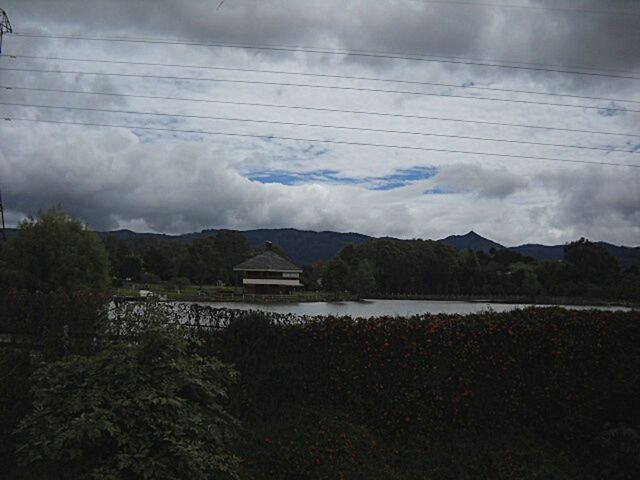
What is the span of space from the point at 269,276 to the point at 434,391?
20.5 meters

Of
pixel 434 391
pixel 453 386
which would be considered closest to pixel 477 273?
pixel 453 386

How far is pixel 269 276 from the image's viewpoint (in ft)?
101

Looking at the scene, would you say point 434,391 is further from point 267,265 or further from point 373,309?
point 267,265

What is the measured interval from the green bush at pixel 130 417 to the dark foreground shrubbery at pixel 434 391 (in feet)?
10.9

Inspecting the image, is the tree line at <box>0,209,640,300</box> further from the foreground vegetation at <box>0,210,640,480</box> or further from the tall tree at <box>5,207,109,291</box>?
the foreground vegetation at <box>0,210,640,480</box>

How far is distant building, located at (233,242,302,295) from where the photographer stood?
28.9 m

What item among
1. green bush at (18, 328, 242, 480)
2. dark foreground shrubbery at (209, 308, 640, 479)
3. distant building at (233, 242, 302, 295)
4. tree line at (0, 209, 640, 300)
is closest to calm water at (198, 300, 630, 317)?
dark foreground shrubbery at (209, 308, 640, 479)

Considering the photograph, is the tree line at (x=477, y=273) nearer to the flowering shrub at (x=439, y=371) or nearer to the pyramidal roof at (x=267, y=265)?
the pyramidal roof at (x=267, y=265)

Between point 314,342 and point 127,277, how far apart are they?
51.7 m

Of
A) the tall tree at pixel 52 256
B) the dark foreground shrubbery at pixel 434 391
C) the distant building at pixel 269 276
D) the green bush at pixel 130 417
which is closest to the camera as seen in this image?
the green bush at pixel 130 417

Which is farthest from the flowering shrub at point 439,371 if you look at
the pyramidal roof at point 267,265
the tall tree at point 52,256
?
the tall tree at point 52,256

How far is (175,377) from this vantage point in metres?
6.29

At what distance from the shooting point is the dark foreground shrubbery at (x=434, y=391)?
32.6 ft

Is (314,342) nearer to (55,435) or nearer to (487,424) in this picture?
(487,424)
